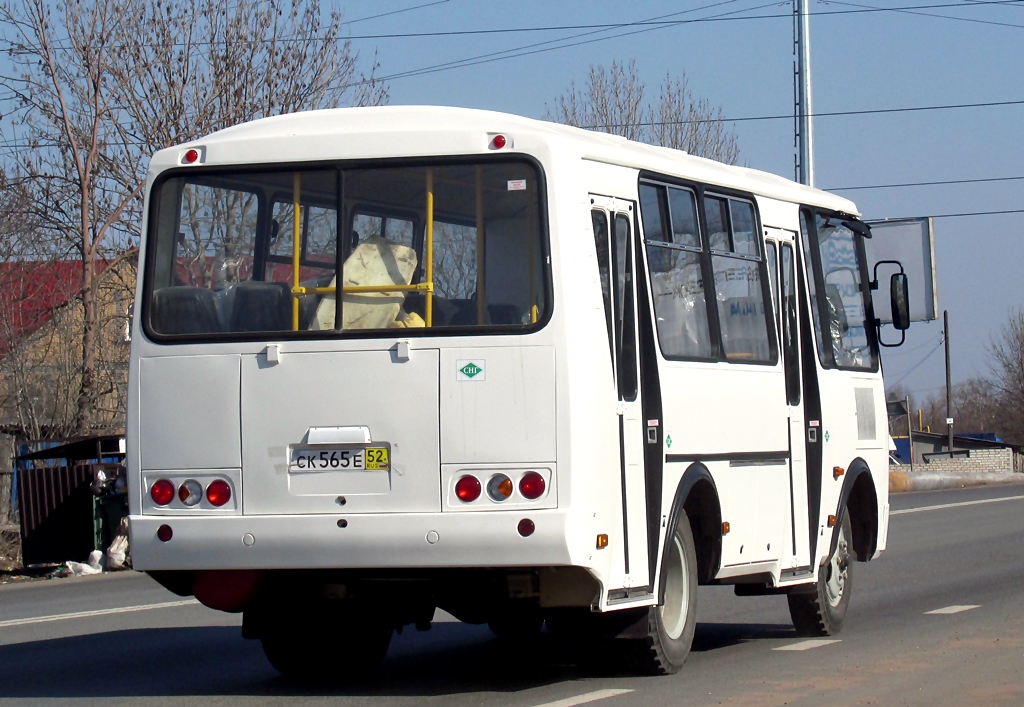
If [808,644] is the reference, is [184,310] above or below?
above

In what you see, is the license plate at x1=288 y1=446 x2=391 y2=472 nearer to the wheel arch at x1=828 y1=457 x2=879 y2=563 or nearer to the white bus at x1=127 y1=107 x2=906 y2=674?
the white bus at x1=127 y1=107 x2=906 y2=674

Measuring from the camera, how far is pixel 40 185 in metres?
27.9

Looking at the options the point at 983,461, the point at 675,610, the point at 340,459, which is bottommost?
the point at 983,461

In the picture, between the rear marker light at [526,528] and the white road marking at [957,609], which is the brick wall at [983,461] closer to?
the white road marking at [957,609]

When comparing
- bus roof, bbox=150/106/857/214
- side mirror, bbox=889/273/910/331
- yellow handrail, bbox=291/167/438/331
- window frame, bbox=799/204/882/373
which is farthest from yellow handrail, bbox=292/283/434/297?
side mirror, bbox=889/273/910/331

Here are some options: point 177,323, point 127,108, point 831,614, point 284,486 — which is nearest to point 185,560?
point 284,486

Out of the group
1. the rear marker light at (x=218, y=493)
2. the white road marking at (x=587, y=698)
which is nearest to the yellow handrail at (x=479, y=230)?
the rear marker light at (x=218, y=493)

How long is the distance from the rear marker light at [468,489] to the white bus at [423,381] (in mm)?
11

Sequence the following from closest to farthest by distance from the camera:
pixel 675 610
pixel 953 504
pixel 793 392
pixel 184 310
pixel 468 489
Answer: pixel 468 489
pixel 184 310
pixel 675 610
pixel 793 392
pixel 953 504

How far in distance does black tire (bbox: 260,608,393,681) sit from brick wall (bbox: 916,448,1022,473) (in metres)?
46.7

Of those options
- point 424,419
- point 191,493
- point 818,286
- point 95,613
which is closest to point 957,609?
point 818,286

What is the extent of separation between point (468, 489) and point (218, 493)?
1.29m

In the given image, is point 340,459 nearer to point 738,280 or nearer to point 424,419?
point 424,419

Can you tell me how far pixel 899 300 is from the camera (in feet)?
37.4
